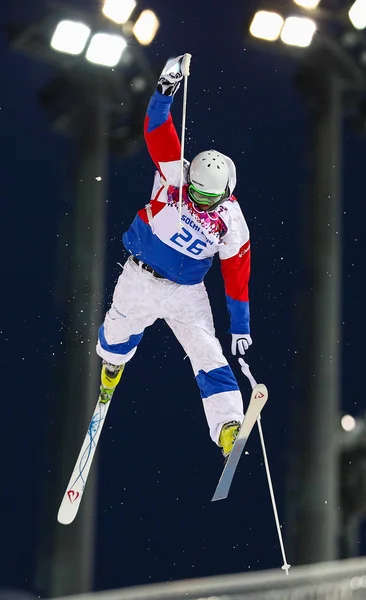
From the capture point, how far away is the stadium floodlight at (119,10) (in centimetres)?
263

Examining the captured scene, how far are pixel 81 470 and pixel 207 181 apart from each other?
93 centimetres

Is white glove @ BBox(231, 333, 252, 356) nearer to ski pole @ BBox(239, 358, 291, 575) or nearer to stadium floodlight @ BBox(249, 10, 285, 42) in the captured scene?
ski pole @ BBox(239, 358, 291, 575)

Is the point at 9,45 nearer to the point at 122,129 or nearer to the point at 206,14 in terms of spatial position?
the point at 122,129

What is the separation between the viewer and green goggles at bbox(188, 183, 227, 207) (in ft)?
8.29

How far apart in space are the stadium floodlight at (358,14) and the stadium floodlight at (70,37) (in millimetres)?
1188

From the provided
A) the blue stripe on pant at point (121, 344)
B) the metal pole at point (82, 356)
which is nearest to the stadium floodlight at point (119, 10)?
the metal pole at point (82, 356)

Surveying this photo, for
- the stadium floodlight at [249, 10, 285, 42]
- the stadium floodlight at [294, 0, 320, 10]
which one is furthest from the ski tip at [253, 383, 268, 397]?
the stadium floodlight at [294, 0, 320, 10]

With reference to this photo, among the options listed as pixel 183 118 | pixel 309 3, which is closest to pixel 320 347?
pixel 183 118

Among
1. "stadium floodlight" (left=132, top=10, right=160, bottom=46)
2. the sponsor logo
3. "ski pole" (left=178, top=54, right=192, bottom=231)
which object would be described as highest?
"stadium floodlight" (left=132, top=10, right=160, bottom=46)

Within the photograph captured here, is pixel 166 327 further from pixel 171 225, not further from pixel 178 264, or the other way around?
pixel 171 225

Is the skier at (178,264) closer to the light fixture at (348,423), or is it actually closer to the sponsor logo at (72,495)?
the sponsor logo at (72,495)

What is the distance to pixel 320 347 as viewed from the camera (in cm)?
310

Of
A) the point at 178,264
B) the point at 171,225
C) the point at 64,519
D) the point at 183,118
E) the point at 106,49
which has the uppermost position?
the point at 106,49

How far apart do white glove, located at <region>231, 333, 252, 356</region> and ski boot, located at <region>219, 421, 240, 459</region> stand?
8.9 inches
